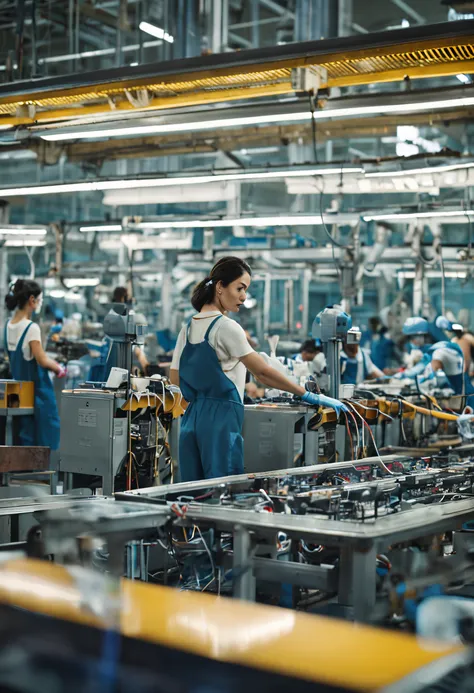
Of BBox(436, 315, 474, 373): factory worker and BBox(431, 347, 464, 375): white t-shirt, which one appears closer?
BBox(431, 347, 464, 375): white t-shirt

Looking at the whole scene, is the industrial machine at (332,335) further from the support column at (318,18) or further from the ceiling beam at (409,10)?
the ceiling beam at (409,10)

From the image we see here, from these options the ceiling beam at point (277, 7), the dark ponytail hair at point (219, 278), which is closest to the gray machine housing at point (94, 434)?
the dark ponytail hair at point (219, 278)

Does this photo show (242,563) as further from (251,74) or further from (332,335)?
(251,74)

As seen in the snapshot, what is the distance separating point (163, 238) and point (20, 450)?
8.42 m

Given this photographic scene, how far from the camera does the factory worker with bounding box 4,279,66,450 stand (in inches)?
248

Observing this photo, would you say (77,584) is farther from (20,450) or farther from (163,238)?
(163,238)

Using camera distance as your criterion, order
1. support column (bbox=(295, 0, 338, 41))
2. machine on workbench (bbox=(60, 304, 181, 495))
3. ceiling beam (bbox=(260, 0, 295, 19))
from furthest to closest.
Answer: ceiling beam (bbox=(260, 0, 295, 19)) → support column (bbox=(295, 0, 338, 41)) → machine on workbench (bbox=(60, 304, 181, 495))

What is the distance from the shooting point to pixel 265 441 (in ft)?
15.3

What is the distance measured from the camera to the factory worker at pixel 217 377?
3834 mm

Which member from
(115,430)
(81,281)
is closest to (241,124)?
(115,430)

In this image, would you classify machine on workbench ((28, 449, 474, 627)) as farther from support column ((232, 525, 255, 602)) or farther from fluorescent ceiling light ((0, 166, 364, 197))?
fluorescent ceiling light ((0, 166, 364, 197))

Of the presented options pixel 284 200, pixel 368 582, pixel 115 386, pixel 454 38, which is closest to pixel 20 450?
pixel 115 386

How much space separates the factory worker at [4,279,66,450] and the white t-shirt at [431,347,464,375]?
3.26 metres

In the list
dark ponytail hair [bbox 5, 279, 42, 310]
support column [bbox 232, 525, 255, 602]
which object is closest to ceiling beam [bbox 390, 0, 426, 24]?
dark ponytail hair [bbox 5, 279, 42, 310]
